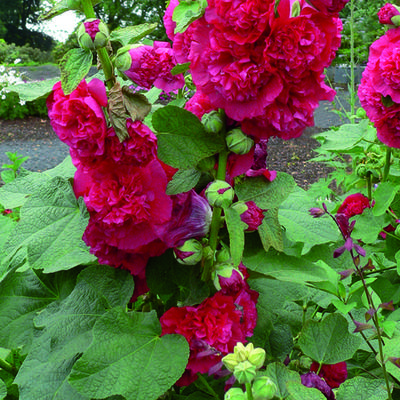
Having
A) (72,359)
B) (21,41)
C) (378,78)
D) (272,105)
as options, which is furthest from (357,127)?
(21,41)

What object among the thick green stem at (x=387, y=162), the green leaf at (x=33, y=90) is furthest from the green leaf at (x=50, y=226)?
the thick green stem at (x=387, y=162)

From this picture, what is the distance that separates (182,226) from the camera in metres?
Answer: 0.64

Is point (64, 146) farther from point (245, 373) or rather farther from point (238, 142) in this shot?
point (245, 373)

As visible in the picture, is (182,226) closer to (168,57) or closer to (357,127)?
(168,57)

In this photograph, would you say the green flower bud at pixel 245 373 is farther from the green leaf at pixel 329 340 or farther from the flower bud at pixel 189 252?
the green leaf at pixel 329 340

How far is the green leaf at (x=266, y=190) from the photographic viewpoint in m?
0.64

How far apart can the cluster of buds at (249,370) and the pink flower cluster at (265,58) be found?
0.28 m

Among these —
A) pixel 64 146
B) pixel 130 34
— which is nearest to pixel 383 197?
pixel 130 34

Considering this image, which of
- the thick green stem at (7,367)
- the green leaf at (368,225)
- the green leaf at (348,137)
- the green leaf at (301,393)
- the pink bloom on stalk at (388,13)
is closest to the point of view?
the green leaf at (301,393)

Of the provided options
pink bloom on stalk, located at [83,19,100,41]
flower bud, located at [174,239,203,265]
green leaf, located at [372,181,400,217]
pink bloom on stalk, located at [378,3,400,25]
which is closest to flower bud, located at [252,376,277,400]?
flower bud, located at [174,239,203,265]

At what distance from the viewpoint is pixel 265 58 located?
0.57m

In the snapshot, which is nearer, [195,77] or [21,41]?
[195,77]

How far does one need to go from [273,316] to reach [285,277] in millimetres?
166

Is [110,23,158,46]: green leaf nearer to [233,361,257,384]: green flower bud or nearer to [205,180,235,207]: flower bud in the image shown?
[205,180,235,207]: flower bud
